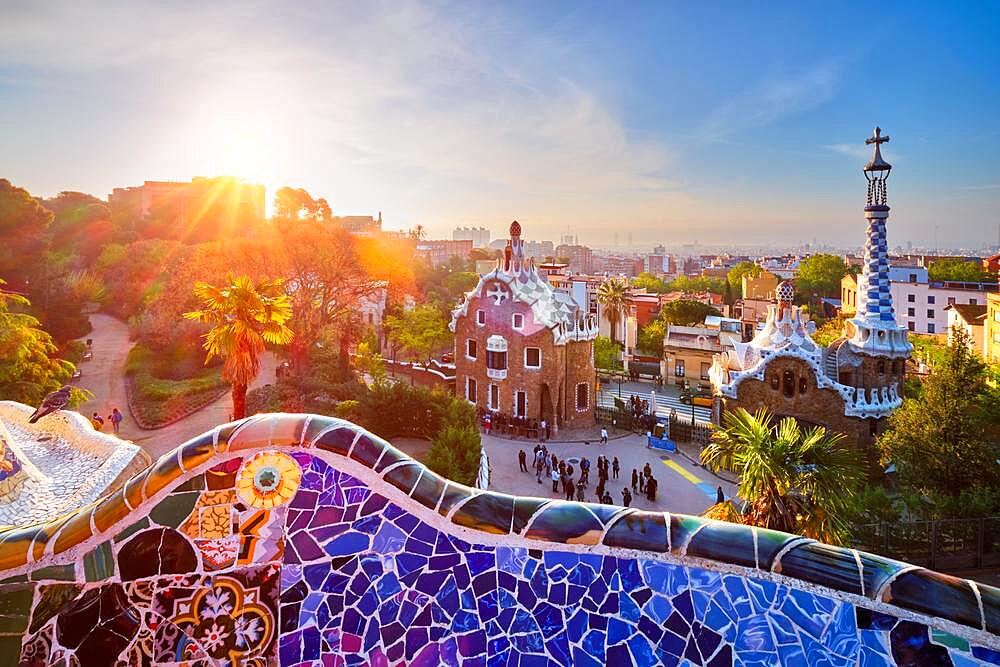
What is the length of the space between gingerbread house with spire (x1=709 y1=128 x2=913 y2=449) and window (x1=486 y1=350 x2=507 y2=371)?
945 cm

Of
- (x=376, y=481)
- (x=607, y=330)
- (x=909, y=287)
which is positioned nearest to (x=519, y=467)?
(x=376, y=481)

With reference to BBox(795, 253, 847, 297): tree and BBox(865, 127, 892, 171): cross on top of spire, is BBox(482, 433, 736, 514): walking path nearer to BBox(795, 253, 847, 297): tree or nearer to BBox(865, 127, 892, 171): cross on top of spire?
BBox(865, 127, 892, 171): cross on top of spire

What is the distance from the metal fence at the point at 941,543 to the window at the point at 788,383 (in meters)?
8.98

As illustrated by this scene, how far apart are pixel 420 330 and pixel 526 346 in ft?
37.9

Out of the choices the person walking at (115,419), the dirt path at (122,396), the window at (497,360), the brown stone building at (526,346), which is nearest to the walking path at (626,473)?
the brown stone building at (526,346)

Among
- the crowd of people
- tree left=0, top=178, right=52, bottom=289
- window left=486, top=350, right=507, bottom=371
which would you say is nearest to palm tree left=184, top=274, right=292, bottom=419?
the crowd of people

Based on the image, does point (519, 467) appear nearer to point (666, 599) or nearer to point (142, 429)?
point (142, 429)

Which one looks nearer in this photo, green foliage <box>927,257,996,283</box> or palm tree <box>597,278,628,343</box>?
palm tree <box>597,278,628,343</box>

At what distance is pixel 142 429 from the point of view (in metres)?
23.2

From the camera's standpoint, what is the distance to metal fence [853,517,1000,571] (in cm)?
1345

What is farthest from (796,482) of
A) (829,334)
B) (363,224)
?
(363,224)

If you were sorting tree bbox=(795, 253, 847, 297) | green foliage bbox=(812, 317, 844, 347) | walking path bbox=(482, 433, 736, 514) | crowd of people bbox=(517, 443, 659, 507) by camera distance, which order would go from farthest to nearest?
1. tree bbox=(795, 253, 847, 297)
2. green foliage bbox=(812, 317, 844, 347)
3. walking path bbox=(482, 433, 736, 514)
4. crowd of people bbox=(517, 443, 659, 507)

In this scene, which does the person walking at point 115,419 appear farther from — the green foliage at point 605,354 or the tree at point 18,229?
the green foliage at point 605,354

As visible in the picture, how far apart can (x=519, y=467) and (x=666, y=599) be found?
65.4ft
